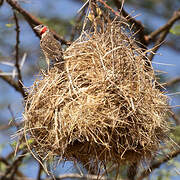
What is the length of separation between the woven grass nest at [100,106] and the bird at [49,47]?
90 millimetres

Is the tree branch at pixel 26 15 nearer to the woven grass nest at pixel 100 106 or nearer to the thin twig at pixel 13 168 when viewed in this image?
the woven grass nest at pixel 100 106

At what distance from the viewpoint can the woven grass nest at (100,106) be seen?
2.90 m

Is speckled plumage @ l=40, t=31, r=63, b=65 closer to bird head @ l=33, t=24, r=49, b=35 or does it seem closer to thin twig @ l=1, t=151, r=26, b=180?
bird head @ l=33, t=24, r=49, b=35

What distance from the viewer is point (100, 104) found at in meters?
2.91

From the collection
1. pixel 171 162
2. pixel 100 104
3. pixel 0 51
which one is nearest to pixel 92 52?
pixel 100 104

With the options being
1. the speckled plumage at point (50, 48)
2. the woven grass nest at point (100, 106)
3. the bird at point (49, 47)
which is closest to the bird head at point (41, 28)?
the bird at point (49, 47)

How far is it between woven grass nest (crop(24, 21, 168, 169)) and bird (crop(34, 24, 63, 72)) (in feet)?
0.30

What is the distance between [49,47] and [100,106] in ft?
3.31

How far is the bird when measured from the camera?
3369 millimetres

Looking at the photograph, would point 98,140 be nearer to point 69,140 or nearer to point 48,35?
point 69,140

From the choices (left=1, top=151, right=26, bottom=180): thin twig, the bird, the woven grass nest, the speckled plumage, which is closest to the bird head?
the bird

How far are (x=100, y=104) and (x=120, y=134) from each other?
256 mm

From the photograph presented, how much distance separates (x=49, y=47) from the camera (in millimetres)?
3670

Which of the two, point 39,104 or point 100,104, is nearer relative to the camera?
point 100,104
